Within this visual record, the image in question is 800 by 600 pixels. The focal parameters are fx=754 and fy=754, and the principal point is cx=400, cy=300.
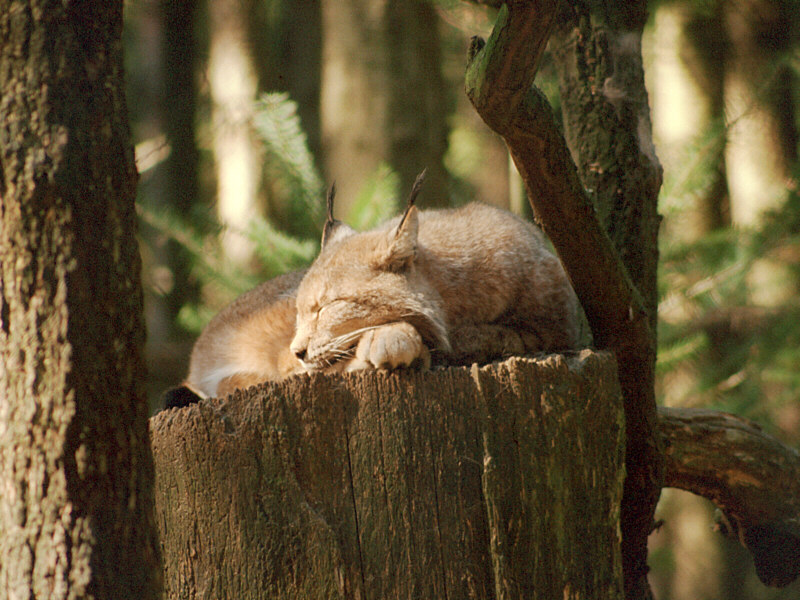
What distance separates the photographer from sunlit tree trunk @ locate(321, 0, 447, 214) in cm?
530

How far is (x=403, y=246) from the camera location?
2.47 m

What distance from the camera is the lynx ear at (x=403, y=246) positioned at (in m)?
2.45

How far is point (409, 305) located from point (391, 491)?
0.71 m

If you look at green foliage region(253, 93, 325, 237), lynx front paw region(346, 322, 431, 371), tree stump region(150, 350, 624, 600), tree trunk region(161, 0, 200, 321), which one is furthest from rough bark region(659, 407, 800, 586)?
tree trunk region(161, 0, 200, 321)

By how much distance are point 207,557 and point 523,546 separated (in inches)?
32.1

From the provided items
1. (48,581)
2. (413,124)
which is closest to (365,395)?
(48,581)

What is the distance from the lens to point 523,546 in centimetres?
190

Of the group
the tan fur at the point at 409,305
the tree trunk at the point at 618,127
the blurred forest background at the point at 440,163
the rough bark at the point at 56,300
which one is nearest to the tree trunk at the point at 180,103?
the blurred forest background at the point at 440,163

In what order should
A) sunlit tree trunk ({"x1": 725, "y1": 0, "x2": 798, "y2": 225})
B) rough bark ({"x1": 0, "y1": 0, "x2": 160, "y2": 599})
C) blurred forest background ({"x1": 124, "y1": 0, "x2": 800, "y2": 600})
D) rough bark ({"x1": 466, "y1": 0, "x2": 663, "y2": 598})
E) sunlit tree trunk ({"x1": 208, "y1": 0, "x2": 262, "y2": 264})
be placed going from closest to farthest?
rough bark ({"x1": 0, "y1": 0, "x2": 160, "y2": 599})
rough bark ({"x1": 466, "y1": 0, "x2": 663, "y2": 598})
blurred forest background ({"x1": 124, "y1": 0, "x2": 800, "y2": 600})
sunlit tree trunk ({"x1": 725, "y1": 0, "x2": 798, "y2": 225})
sunlit tree trunk ({"x1": 208, "y1": 0, "x2": 262, "y2": 264})

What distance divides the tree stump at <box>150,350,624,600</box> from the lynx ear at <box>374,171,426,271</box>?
0.62m

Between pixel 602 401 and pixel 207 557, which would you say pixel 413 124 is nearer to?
pixel 602 401

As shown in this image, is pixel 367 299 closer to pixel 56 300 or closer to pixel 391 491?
pixel 391 491

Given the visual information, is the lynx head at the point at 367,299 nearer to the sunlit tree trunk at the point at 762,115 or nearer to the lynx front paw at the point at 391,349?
the lynx front paw at the point at 391,349

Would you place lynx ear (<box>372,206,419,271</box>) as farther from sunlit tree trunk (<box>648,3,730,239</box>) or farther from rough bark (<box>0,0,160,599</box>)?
sunlit tree trunk (<box>648,3,730,239</box>)
